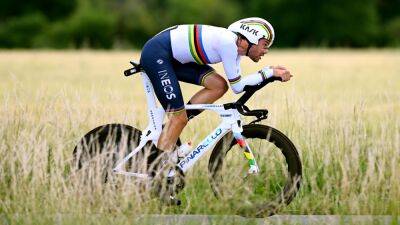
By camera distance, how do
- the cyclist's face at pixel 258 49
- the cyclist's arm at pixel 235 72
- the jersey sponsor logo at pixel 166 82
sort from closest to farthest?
the cyclist's arm at pixel 235 72, the cyclist's face at pixel 258 49, the jersey sponsor logo at pixel 166 82

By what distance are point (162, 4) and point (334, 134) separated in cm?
8169

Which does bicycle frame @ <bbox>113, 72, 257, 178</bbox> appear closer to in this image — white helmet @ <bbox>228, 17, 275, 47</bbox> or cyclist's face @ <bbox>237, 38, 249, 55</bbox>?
cyclist's face @ <bbox>237, 38, 249, 55</bbox>

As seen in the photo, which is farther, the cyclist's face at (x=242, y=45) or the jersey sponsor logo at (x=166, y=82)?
the jersey sponsor logo at (x=166, y=82)

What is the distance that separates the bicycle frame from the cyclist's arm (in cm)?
23

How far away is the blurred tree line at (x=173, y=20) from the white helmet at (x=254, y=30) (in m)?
57.0

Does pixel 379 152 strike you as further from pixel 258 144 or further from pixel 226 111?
pixel 226 111

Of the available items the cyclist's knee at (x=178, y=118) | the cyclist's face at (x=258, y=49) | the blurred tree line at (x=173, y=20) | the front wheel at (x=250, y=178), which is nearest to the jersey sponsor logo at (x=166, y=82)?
the cyclist's knee at (x=178, y=118)

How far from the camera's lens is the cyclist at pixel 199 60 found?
7.47 m

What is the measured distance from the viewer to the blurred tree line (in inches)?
2773

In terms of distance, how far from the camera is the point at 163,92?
7.66 m

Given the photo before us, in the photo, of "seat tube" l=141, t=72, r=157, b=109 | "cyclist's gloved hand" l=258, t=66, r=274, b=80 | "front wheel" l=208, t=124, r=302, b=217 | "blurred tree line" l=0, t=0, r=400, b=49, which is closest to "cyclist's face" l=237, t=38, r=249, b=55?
"cyclist's gloved hand" l=258, t=66, r=274, b=80

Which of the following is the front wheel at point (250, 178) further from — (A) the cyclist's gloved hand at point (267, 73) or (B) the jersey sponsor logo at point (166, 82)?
(B) the jersey sponsor logo at point (166, 82)

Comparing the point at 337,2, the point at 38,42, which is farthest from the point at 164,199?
the point at 337,2

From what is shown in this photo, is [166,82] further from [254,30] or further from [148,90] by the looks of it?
[254,30]
